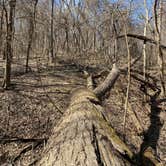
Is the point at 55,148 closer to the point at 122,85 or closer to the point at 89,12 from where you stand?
the point at 122,85

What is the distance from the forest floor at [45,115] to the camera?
7340mm

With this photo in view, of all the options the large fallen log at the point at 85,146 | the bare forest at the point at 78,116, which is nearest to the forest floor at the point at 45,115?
the bare forest at the point at 78,116

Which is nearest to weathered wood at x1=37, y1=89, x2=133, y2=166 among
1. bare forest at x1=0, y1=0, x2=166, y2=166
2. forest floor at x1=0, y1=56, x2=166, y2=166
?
bare forest at x1=0, y1=0, x2=166, y2=166

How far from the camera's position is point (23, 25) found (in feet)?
101

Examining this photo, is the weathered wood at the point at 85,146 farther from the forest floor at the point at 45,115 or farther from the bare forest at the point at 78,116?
the forest floor at the point at 45,115

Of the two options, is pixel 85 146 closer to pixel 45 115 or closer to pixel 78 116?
pixel 78 116

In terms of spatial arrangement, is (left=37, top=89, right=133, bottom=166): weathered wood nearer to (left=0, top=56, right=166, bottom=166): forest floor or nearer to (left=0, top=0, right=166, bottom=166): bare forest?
(left=0, top=0, right=166, bottom=166): bare forest

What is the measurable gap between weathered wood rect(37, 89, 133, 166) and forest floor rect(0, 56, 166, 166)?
2.80 metres

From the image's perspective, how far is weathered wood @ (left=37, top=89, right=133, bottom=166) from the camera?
10.6 feet

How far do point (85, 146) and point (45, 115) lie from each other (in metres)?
5.43

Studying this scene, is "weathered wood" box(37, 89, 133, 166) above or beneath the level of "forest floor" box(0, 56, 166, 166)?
above

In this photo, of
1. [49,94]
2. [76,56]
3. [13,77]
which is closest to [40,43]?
[76,56]

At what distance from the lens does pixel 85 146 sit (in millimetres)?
3533

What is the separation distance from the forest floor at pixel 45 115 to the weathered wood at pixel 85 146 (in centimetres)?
280
